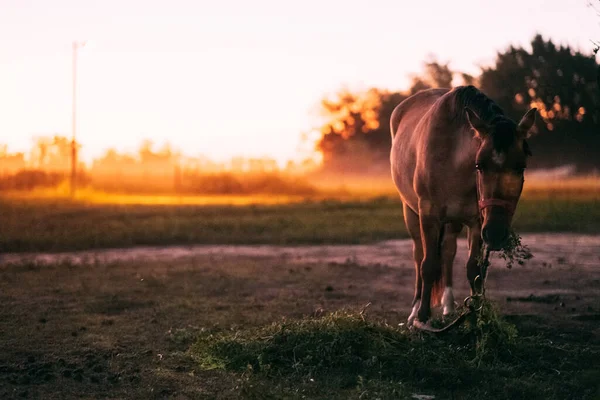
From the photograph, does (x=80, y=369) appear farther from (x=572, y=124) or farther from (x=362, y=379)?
(x=572, y=124)

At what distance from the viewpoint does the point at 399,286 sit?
30.7 feet

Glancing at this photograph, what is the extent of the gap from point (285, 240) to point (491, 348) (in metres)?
10.1

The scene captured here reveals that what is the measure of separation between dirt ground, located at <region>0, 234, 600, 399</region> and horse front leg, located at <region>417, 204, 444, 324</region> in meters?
0.70

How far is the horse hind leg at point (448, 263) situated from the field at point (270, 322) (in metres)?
0.48

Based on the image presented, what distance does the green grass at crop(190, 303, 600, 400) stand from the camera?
15.1 ft

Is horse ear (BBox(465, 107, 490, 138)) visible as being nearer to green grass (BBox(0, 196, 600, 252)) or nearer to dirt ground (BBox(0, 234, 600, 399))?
dirt ground (BBox(0, 234, 600, 399))

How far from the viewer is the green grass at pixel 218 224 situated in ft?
48.5

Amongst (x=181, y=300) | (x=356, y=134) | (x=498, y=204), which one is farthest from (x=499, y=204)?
(x=356, y=134)

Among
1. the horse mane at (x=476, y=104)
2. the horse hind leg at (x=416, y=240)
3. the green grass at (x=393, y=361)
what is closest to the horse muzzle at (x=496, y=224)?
the horse mane at (x=476, y=104)

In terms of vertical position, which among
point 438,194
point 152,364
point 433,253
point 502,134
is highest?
point 502,134

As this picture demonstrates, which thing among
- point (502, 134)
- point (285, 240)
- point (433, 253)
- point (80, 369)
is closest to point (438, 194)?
point (433, 253)

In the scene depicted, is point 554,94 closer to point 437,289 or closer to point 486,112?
point 437,289

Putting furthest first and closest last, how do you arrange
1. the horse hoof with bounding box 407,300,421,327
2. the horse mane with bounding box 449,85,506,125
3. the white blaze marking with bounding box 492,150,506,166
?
1. the horse hoof with bounding box 407,300,421,327
2. the horse mane with bounding box 449,85,506,125
3. the white blaze marking with bounding box 492,150,506,166

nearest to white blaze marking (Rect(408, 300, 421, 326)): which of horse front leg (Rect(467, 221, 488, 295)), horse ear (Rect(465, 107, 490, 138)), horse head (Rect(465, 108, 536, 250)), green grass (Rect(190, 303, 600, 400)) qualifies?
green grass (Rect(190, 303, 600, 400))
